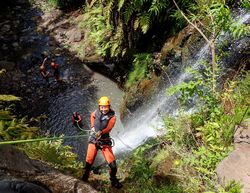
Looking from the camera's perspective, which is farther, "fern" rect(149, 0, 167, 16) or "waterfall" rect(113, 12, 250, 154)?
"fern" rect(149, 0, 167, 16)

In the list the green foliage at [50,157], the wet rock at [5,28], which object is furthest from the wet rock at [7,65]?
the green foliage at [50,157]

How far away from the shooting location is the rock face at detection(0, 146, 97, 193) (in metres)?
4.73

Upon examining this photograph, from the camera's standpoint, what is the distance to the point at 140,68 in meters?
11.5

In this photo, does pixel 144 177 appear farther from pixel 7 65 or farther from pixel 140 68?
pixel 7 65

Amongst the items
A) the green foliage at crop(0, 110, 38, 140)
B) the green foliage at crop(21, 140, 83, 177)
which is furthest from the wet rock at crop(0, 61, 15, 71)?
the green foliage at crop(21, 140, 83, 177)

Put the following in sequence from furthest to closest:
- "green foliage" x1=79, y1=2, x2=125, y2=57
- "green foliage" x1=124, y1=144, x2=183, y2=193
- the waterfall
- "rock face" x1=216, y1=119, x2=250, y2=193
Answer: "green foliage" x1=79, y1=2, x2=125, y2=57 → the waterfall → "green foliage" x1=124, y1=144, x2=183, y2=193 → "rock face" x1=216, y1=119, x2=250, y2=193

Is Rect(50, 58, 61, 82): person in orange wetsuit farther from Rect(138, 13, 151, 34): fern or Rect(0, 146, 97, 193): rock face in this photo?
Rect(0, 146, 97, 193): rock face

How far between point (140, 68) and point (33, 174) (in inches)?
274

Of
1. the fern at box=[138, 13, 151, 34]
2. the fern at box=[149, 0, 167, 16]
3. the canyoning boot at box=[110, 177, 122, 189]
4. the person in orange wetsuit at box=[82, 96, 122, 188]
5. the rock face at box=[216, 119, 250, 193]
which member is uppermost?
the fern at box=[149, 0, 167, 16]

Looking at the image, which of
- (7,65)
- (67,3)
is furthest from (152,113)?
(67,3)

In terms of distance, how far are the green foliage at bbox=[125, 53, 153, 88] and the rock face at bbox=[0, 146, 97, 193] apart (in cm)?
627

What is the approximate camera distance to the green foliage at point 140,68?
448 inches

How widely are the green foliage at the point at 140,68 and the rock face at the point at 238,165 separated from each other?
6.05 meters

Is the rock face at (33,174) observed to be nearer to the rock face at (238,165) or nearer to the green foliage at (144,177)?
the green foliage at (144,177)
